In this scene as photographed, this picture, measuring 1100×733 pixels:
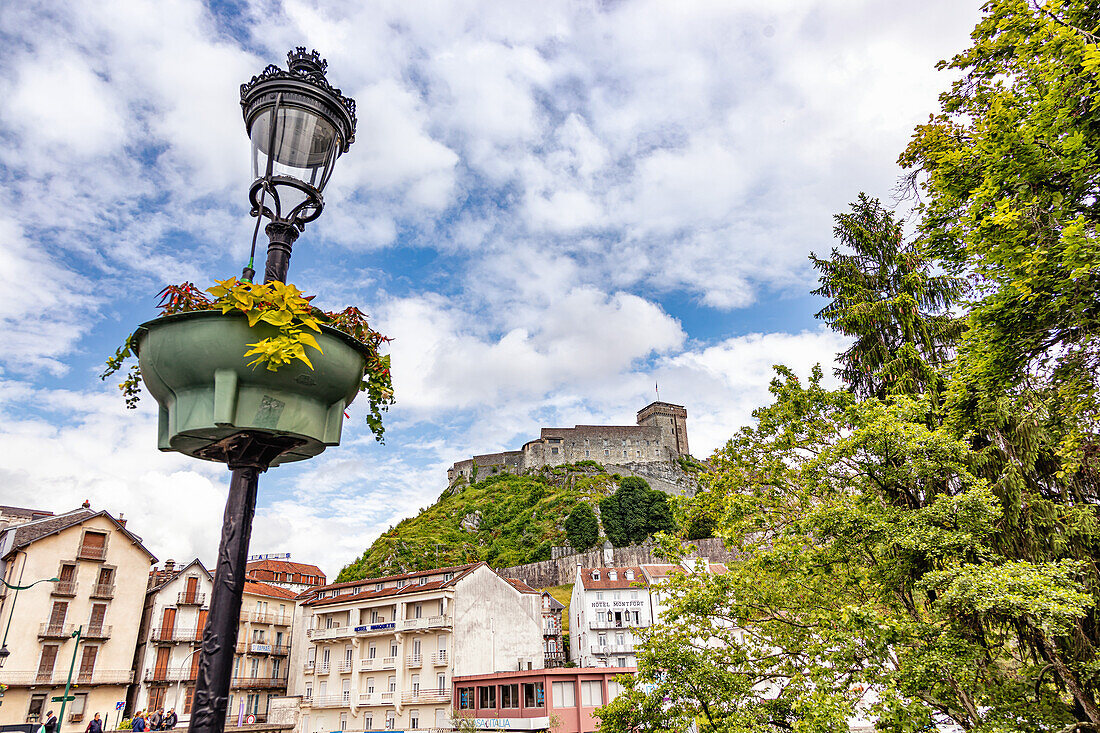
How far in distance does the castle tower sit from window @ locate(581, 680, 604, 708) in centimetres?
8812

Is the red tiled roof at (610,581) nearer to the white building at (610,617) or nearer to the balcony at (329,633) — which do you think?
the white building at (610,617)

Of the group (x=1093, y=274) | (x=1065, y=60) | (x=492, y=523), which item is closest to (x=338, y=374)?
(x=1093, y=274)

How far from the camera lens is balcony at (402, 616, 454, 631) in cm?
3491

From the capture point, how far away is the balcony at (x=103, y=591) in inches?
1294

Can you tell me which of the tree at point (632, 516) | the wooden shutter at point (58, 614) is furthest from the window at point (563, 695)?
the tree at point (632, 516)

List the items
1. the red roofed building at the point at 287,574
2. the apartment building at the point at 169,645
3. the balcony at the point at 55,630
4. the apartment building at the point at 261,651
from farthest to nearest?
the red roofed building at the point at 287,574 → the apartment building at the point at 261,651 → the apartment building at the point at 169,645 → the balcony at the point at 55,630

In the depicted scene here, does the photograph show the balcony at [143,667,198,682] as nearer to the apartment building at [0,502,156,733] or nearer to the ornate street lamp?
the apartment building at [0,502,156,733]

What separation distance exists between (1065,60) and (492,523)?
90.9 meters

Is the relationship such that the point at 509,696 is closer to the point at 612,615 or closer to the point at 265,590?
the point at 612,615

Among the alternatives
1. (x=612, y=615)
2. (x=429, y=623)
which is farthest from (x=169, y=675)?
(x=612, y=615)

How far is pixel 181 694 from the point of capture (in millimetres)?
35281

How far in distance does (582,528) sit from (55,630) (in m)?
56.0

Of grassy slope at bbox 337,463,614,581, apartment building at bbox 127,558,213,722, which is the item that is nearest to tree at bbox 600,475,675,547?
grassy slope at bbox 337,463,614,581

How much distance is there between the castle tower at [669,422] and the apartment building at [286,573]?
6906 centimetres
